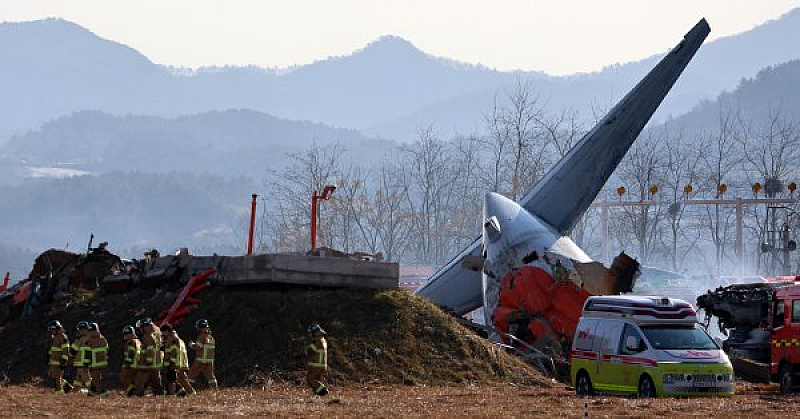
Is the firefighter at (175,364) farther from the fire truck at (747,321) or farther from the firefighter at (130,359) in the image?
the fire truck at (747,321)

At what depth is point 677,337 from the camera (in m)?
32.3

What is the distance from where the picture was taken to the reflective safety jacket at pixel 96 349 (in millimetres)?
32531

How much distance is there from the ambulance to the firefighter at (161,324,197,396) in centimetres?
913

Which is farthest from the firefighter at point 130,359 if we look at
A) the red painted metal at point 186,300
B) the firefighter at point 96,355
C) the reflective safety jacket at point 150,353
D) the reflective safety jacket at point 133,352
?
the red painted metal at point 186,300

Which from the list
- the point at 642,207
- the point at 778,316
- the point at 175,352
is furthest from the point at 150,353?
the point at 642,207

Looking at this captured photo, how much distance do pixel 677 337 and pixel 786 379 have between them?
137 inches

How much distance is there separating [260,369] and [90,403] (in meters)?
6.96

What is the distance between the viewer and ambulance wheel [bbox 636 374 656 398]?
31406 millimetres

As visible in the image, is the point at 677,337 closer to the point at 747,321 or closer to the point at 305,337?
the point at 305,337

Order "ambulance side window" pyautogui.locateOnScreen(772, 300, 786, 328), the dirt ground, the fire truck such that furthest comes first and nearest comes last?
the fire truck < "ambulance side window" pyautogui.locateOnScreen(772, 300, 786, 328) < the dirt ground

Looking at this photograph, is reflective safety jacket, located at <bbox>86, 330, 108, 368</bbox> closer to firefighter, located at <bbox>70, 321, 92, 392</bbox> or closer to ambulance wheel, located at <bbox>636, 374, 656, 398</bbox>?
firefighter, located at <bbox>70, 321, 92, 392</bbox>

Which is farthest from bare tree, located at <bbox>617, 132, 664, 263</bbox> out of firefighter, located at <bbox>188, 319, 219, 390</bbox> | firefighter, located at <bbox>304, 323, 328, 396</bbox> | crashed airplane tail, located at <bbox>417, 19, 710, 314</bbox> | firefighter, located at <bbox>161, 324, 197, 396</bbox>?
firefighter, located at <bbox>161, 324, 197, 396</bbox>

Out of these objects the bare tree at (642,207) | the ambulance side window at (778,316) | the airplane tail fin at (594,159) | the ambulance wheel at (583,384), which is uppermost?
the bare tree at (642,207)

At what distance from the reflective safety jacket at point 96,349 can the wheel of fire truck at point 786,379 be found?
15901mm
